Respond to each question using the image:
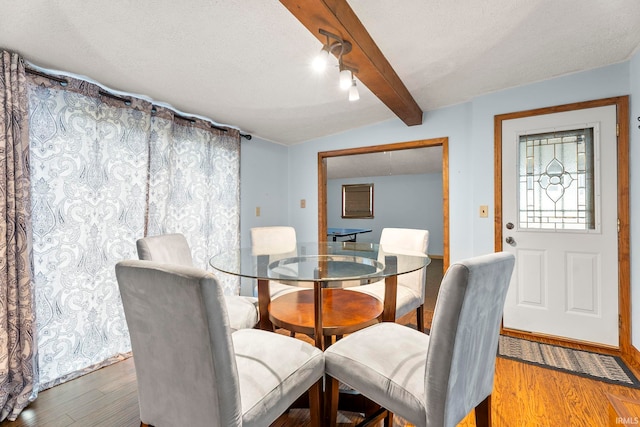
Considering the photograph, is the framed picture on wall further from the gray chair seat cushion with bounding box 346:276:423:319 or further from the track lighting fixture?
the track lighting fixture

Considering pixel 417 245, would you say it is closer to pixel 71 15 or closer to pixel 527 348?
pixel 527 348

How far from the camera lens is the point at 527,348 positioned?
236 centimetres

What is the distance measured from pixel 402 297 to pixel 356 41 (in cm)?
161

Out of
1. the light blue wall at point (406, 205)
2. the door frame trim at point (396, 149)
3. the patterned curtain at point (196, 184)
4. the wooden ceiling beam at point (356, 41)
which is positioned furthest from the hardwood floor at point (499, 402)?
the light blue wall at point (406, 205)

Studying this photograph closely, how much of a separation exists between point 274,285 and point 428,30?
1.98 m

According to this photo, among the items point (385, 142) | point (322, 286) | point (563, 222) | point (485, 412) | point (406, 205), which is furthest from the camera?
point (406, 205)

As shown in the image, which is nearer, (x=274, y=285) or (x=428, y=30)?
(x=428, y=30)

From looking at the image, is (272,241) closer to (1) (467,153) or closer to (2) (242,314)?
(2) (242,314)

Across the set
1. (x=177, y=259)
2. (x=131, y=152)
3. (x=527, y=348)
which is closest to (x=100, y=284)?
(x=177, y=259)

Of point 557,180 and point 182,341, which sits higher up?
point 557,180

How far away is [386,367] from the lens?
1.14 metres

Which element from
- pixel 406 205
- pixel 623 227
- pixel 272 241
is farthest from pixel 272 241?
pixel 406 205

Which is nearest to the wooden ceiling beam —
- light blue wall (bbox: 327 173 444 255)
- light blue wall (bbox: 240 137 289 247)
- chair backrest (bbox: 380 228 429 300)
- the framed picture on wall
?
chair backrest (bbox: 380 228 429 300)

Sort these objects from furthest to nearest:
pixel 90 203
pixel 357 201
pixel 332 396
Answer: pixel 357 201, pixel 90 203, pixel 332 396
